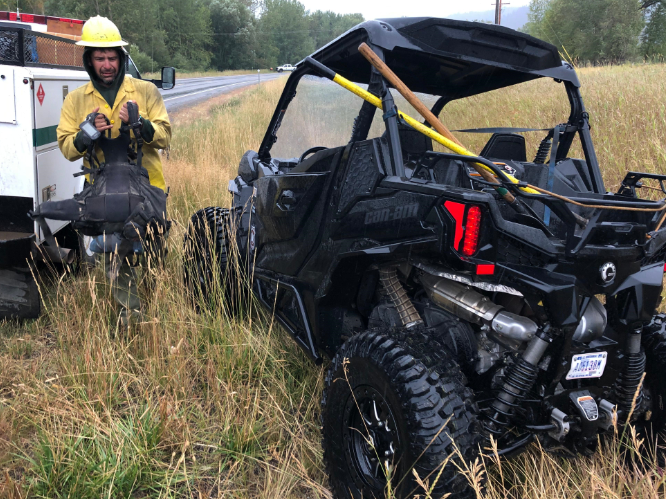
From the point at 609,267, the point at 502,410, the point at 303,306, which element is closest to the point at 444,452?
the point at 502,410

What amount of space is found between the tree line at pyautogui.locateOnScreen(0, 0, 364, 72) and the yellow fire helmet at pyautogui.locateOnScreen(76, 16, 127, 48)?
18.6 metres

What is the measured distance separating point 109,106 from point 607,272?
349 centimetres

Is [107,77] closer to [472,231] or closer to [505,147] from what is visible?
[505,147]

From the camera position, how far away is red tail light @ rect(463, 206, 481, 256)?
1999 millimetres

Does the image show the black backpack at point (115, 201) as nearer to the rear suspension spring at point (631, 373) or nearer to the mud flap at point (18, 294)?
the mud flap at point (18, 294)

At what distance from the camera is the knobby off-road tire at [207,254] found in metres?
4.09

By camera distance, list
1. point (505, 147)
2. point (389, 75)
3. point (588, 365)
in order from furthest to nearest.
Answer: point (505, 147)
point (389, 75)
point (588, 365)

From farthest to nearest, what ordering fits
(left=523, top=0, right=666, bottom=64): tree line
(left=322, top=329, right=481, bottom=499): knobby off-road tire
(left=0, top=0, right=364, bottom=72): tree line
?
(left=0, top=0, right=364, bottom=72): tree line
(left=523, top=0, right=666, bottom=64): tree line
(left=322, top=329, right=481, bottom=499): knobby off-road tire

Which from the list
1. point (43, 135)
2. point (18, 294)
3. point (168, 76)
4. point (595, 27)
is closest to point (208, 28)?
point (595, 27)

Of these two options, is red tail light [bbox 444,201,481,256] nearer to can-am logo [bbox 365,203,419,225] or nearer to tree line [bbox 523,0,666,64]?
can-am logo [bbox 365,203,419,225]

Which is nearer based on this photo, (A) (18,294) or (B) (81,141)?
(B) (81,141)

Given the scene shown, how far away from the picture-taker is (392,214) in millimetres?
2281

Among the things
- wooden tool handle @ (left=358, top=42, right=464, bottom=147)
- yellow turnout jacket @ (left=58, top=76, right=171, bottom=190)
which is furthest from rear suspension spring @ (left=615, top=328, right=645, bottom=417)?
yellow turnout jacket @ (left=58, top=76, right=171, bottom=190)

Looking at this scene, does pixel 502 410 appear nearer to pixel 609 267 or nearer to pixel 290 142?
pixel 609 267
